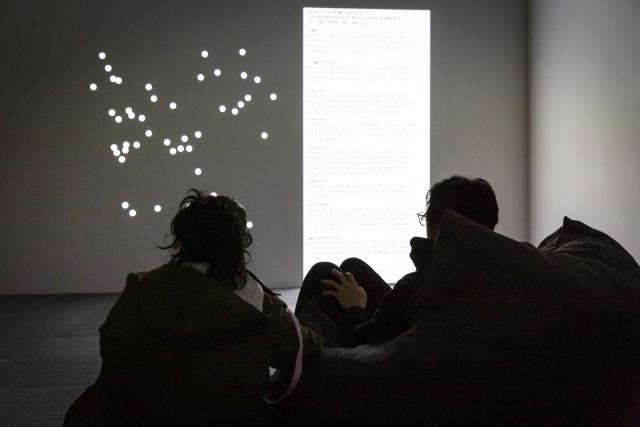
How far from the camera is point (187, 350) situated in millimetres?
1495

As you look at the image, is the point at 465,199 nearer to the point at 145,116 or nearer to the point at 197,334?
the point at 197,334

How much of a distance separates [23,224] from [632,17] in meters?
4.17

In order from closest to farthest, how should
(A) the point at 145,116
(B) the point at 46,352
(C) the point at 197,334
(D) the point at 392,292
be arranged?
(C) the point at 197,334 < (D) the point at 392,292 < (B) the point at 46,352 < (A) the point at 145,116

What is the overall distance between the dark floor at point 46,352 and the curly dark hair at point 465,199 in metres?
1.43

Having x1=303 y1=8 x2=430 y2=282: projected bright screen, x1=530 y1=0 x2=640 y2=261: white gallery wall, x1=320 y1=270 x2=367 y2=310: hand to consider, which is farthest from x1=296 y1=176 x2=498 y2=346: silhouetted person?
x1=303 y1=8 x2=430 y2=282: projected bright screen

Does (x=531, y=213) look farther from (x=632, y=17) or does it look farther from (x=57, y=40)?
(x=57, y=40)

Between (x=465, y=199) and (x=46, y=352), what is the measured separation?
89.9 inches

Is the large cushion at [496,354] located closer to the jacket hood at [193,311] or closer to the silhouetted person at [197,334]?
the silhouetted person at [197,334]

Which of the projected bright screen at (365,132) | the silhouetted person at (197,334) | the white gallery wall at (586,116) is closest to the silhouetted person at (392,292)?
the silhouetted person at (197,334)

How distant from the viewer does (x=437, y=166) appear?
5.01 m

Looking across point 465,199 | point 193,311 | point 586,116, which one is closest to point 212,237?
point 193,311

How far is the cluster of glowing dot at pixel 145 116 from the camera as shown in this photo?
4.75m

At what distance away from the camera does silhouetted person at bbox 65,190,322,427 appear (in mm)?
1476

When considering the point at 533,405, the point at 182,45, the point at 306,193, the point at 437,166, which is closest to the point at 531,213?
the point at 437,166
